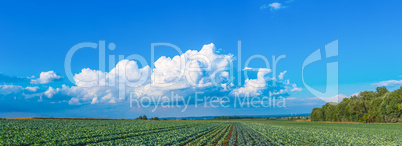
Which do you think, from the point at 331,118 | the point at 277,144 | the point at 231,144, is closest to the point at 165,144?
the point at 231,144

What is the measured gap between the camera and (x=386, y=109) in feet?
264

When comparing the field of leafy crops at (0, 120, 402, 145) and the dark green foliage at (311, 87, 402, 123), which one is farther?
the dark green foliage at (311, 87, 402, 123)

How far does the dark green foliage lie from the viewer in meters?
76.8

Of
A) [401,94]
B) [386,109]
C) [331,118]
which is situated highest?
[401,94]

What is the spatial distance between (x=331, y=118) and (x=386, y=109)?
160 feet

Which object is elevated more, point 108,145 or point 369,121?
point 108,145

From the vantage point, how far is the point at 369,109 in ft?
306

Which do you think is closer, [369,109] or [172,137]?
[172,137]

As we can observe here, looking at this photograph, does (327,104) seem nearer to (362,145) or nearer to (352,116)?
(352,116)

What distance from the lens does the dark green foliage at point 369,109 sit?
76812 mm

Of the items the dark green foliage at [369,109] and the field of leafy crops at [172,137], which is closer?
the field of leafy crops at [172,137]

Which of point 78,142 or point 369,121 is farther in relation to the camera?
point 369,121

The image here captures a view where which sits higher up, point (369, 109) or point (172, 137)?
point (172, 137)

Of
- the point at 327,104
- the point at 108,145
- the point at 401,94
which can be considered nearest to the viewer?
the point at 108,145
